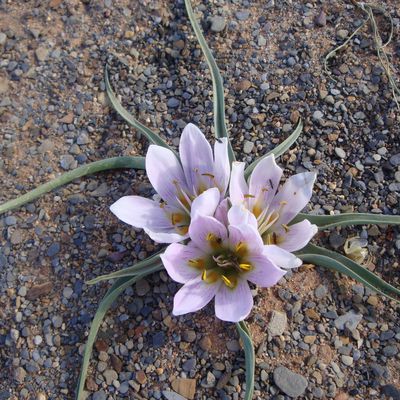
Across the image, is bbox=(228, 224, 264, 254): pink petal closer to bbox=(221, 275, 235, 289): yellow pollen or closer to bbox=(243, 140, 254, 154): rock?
bbox=(221, 275, 235, 289): yellow pollen

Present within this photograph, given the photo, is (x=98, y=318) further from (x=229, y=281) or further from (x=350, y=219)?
(x=350, y=219)

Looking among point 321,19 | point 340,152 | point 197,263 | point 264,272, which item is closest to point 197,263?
point 197,263

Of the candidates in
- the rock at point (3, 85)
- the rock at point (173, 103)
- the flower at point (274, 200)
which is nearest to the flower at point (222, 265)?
the flower at point (274, 200)

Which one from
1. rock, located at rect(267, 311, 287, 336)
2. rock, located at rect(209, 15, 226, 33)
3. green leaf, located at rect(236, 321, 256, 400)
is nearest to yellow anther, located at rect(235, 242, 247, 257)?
green leaf, located at rect(236, 321, 256, 400)

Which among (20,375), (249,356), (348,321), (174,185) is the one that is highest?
(174,185)

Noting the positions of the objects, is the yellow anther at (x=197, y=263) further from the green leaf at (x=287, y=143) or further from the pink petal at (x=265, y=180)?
the green leaf at (x=287, y=143)

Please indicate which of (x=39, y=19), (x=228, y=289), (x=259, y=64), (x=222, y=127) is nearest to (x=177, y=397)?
(x=228, y=289)
